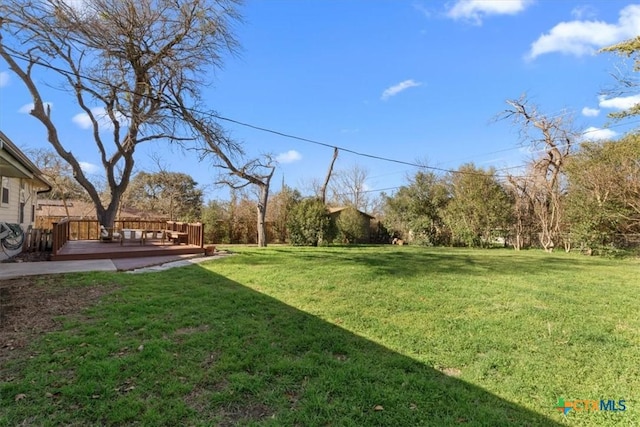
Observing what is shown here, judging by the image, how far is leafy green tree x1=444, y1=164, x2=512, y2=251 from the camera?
59.0 feet

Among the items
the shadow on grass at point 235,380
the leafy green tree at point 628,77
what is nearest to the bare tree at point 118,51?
the shadow on grass at point 235,380

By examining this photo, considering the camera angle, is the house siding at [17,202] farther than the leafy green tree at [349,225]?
No

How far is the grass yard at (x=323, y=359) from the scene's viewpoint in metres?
2.27

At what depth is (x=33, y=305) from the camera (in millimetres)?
4320

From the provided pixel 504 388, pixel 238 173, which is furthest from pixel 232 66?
pixel 504 388

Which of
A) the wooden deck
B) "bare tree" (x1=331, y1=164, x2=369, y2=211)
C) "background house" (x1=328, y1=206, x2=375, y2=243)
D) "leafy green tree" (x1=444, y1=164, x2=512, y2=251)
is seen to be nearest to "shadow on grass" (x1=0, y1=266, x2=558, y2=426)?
the wooden deck

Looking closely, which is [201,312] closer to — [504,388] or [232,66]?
[504,388]

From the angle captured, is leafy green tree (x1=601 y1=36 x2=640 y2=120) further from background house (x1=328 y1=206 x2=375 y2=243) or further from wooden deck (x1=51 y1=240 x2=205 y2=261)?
wooden deck (x1=51 y1=240 x2=205 y2=261)

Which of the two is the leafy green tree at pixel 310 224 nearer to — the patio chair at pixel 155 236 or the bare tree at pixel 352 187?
the patio chair at pixel 155 236

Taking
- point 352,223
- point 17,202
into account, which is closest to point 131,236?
point 17,202

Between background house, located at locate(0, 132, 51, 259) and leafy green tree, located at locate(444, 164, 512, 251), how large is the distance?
1775 cm

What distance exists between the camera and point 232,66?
37.1ft

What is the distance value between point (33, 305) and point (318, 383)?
3936mm

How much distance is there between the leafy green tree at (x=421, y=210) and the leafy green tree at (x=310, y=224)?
19.3ft
